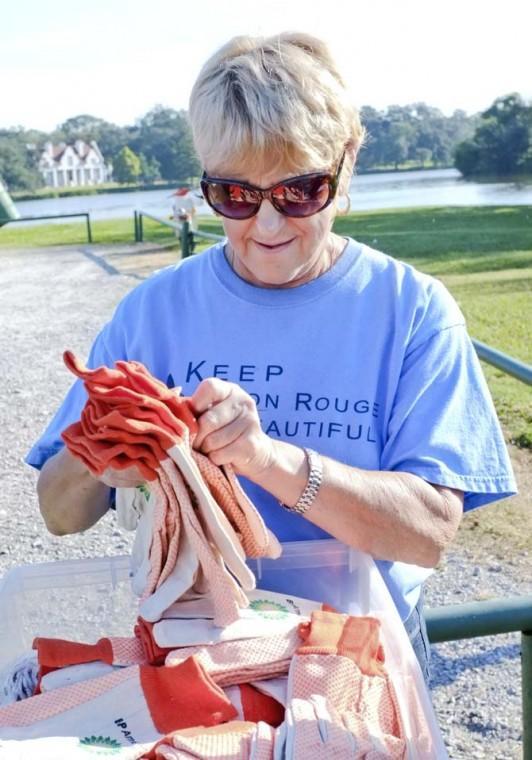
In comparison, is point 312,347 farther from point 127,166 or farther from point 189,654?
point 127,166

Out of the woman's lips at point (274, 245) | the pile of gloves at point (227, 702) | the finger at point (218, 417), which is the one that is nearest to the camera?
the pile of gloves at point (227, 702)

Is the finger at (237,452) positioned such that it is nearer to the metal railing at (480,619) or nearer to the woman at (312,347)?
the woman at (312,347)

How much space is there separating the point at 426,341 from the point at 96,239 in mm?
19706

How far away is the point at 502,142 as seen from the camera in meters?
35.1

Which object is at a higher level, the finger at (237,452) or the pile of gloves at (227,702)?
the finger at (237,452)

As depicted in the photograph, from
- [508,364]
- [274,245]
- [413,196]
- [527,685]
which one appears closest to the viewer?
[274,245]

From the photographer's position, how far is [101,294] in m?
12.3

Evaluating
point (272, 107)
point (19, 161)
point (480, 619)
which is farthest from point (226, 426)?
point (19, 161)

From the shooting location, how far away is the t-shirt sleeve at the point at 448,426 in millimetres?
1543

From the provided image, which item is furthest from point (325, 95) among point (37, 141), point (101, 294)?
point (37, 141)

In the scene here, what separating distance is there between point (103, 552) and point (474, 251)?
12.9 m

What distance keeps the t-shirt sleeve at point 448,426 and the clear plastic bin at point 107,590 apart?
192mm

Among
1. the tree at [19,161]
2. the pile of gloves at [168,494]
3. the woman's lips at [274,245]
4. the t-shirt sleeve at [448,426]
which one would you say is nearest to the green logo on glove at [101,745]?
the pile of gloves at [168,494]

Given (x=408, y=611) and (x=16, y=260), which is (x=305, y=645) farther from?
(x=16, y=260)
